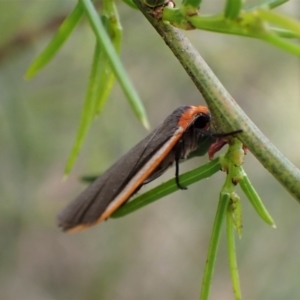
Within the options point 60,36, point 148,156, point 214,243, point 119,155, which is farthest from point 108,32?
point 119,155

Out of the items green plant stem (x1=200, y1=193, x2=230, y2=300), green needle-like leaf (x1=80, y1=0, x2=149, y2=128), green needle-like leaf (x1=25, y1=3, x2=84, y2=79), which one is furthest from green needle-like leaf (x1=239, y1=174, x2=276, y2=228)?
green needle-like leaf (x1=25, y1=3, x2=84, y2=79)

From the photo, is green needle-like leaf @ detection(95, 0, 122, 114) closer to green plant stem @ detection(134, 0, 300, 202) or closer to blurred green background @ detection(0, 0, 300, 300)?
green plant stem @ detection(134, 0, 300, 202)

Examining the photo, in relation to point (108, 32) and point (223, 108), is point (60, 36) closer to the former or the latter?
point (108, 32)

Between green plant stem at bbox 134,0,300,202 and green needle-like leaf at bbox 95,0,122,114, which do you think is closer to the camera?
green plant stem at bbox 134,0,300,202

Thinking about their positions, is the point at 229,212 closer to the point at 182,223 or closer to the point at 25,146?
the point at 25,146

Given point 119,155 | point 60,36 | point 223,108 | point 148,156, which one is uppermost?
point 60,36

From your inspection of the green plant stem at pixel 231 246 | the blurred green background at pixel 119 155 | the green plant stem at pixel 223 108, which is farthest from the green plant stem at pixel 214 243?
the blurred green background at pixel 119 155

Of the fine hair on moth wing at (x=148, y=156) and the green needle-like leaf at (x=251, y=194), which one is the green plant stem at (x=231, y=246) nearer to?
the green needle-like leaf at (x=251, y=194)

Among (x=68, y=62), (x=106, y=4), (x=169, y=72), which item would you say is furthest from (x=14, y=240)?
(x=106, y=4)
